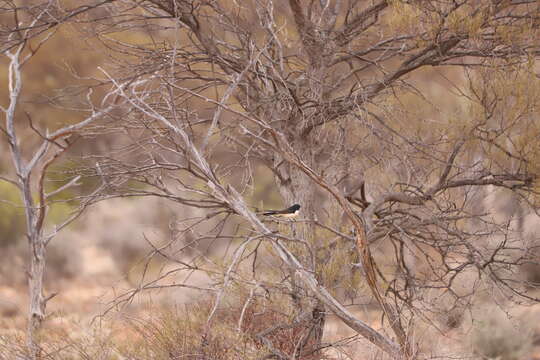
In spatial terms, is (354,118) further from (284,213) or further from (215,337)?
(215,337)

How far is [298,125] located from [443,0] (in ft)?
4.95

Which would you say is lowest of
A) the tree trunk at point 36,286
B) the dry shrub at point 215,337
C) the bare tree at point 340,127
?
the dry shrub at point 215,337

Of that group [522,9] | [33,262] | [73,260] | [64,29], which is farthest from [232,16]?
[73,260]

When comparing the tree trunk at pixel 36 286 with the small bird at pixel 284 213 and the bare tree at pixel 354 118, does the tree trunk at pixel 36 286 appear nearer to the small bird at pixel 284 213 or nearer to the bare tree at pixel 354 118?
the bare tree at pixel 354 118

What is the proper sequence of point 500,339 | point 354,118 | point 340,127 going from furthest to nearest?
point 500,339, point 354,118, point 340,127

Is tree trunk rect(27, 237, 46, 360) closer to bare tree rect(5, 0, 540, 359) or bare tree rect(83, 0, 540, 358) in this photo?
bare tree rect(5, 0, 540, 359)

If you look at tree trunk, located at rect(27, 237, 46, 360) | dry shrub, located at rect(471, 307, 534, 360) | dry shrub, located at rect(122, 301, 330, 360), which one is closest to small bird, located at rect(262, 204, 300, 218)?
dry shrub, located at rect(122, 301, 330, 360)

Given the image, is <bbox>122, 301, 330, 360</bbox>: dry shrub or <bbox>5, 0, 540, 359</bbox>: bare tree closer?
<bbox>122, 301, 330, 360</bbox>: dry shrub

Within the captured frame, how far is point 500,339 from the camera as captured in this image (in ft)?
31.5

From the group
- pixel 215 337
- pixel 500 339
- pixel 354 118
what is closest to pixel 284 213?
pixel 215 337

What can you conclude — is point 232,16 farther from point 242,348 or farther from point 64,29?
point 242,348

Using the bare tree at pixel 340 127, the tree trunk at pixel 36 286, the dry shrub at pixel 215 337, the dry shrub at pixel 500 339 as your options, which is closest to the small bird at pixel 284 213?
the bare tree at pixel 340 127

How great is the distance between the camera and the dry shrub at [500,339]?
936 centimetres

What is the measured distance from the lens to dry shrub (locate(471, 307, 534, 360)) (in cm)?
936
